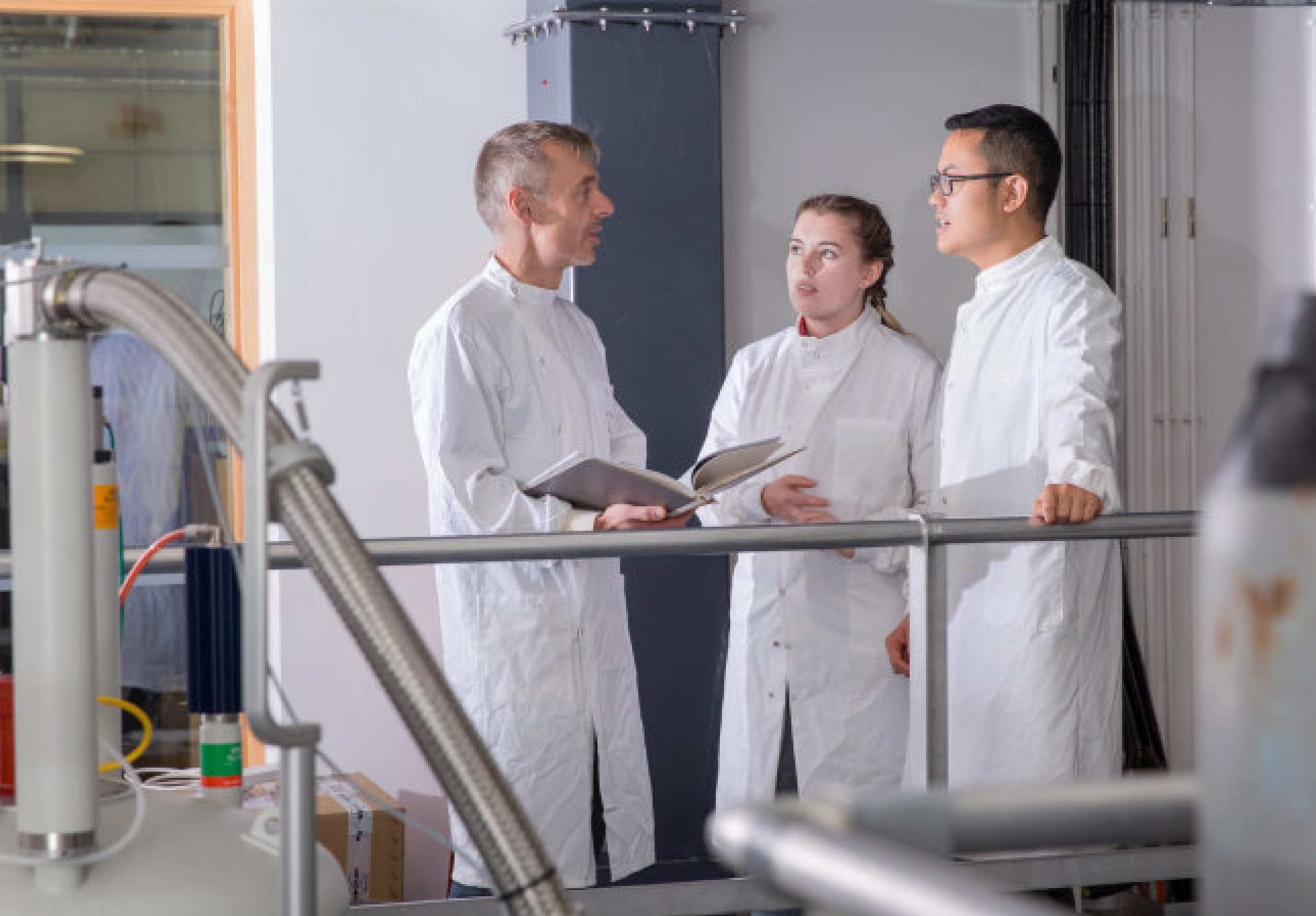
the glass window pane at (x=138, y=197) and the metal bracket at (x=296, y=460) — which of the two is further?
the glass window pane at (x=138, y=197)

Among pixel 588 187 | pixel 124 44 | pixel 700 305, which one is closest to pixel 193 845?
pixel 588 187

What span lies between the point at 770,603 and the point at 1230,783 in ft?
8.05

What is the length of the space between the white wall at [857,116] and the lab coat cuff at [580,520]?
0.99m

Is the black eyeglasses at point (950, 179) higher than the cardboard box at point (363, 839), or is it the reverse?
the black eyeglasses at point (950, 179)

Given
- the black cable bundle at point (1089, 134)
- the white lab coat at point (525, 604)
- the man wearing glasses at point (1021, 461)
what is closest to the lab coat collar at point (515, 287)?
the white lab coat at point (525, 604)

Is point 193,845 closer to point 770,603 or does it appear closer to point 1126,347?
point 770,603

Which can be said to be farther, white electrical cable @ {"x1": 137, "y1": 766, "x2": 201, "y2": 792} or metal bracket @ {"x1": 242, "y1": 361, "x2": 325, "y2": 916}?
white electrical cable @ {"x1": 137, "y1": 766, "x2": 201, "y2": 792}

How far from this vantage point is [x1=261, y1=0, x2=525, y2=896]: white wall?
321 centimetres

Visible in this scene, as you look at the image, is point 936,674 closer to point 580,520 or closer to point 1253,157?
point 580,520

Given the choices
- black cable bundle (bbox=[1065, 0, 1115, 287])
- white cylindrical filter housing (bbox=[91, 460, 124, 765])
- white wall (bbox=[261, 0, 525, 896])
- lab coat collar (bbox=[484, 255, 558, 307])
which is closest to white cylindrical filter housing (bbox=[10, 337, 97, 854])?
white cylindrical filter housing (bbox=[91, 460, 124, 765])

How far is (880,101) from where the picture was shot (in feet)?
11.5

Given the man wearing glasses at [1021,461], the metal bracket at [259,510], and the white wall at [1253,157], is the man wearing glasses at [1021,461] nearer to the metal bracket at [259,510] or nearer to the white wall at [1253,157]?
the white wall at [1253,157]

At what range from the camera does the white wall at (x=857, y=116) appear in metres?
3.41

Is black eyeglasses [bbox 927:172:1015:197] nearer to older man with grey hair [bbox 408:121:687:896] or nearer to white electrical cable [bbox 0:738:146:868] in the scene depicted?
older man with grey hair [bbox 408:121:687:896]
